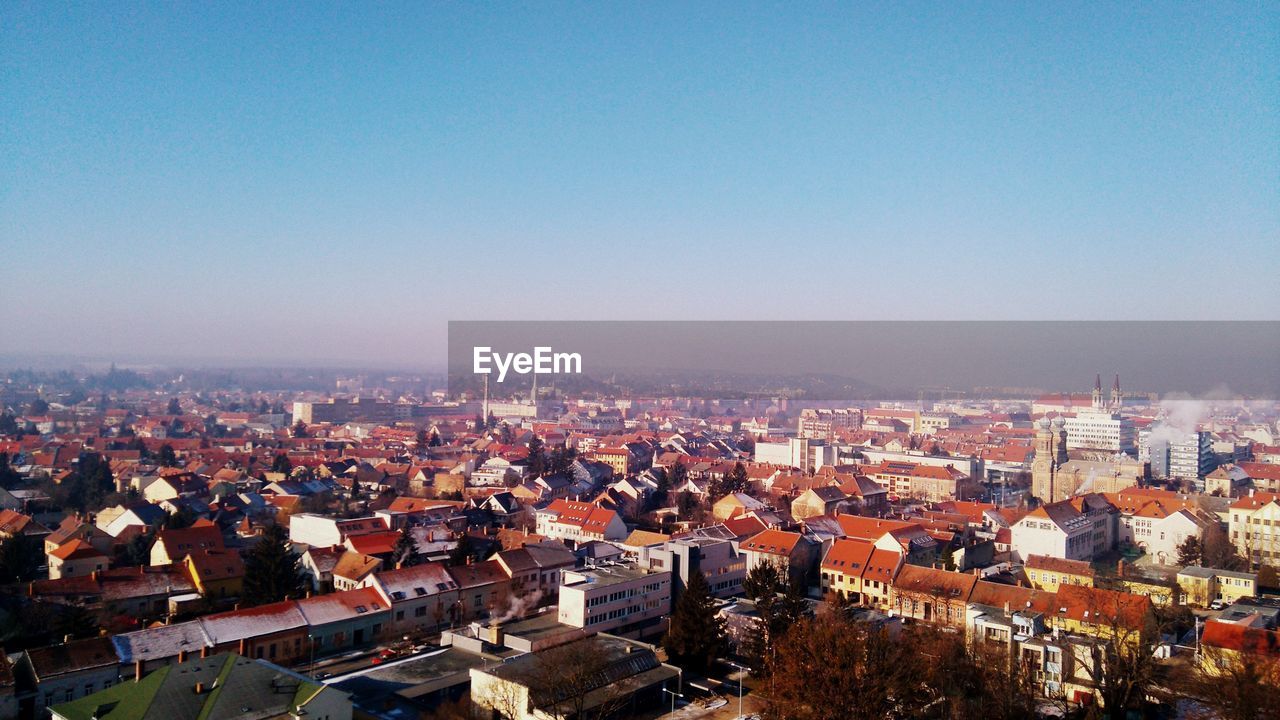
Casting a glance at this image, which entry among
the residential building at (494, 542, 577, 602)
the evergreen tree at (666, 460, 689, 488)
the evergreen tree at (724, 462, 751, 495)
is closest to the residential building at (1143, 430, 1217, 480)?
the evergreen tree at (724, 462, 751, 495)

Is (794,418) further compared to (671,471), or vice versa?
(794,418)

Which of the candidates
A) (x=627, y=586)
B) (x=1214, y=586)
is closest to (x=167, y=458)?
(x=627, y=586)

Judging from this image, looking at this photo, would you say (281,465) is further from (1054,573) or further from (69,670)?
(1054,573)

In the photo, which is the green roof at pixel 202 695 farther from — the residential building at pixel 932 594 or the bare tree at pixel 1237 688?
the residential building at pixel 932 594

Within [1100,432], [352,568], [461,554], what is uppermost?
[1100,432]

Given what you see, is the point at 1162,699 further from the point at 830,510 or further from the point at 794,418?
the point at 794,418

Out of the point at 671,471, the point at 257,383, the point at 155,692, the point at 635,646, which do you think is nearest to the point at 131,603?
the point at 155,692
